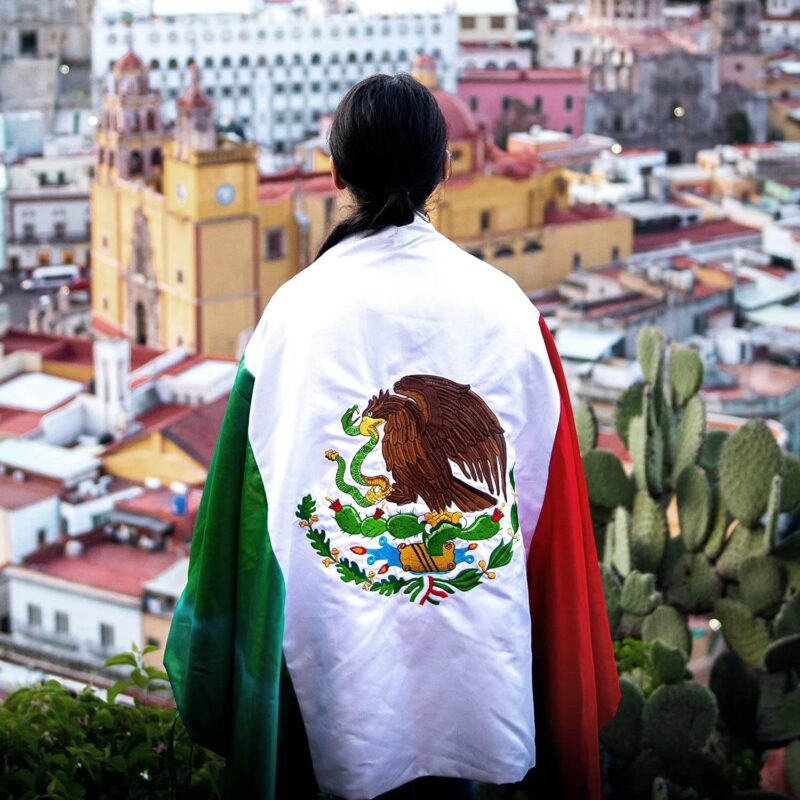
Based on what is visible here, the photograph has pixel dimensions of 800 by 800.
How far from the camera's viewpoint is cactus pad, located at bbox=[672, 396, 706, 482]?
4.56m

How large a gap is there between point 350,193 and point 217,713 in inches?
30.8

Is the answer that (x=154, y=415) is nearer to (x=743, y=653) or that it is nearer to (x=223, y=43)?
(x=743, y=653)

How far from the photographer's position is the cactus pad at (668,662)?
12.7 ft

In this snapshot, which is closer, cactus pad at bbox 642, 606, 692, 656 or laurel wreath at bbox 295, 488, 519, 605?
laurel wreath at bbox 295, 488, 519, 605

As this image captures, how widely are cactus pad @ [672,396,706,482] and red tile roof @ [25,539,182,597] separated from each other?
25.1 ft

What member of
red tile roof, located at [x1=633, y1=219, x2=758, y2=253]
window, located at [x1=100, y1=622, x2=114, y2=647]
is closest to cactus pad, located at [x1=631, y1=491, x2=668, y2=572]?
window, located at [x1=100, y1=622, x2=114, y2=647]

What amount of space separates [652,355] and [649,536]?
46 centimetres

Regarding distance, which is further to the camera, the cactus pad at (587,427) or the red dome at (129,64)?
the red dome at (129,64)

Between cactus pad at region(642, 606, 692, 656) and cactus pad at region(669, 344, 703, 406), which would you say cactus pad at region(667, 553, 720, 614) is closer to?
cactus pad at region(642, 606, 692, 656)

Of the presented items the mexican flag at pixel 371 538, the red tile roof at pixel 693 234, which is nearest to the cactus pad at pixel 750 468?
the mexican flag at pixel 371 538

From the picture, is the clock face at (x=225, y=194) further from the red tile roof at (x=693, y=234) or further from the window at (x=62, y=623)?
the window at (x=62, y=623)

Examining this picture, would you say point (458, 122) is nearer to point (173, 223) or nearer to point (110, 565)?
point (173, 223)

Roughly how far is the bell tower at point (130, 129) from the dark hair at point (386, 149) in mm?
18243

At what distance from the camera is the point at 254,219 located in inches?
786
